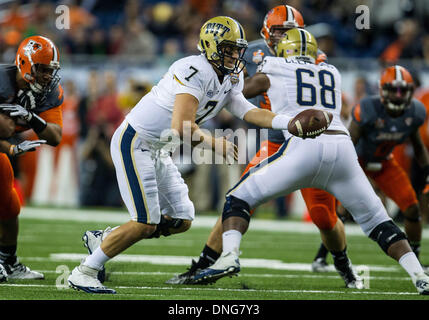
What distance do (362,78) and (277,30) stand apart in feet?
16.4

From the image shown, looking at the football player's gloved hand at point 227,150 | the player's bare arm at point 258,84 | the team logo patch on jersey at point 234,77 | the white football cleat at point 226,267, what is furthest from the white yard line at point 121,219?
→ the football player's gloved hand at point 227,150

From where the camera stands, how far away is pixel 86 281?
4945mm

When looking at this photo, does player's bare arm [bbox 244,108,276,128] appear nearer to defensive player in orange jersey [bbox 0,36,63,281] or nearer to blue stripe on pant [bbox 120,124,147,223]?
blue stripe on pant [bbox 120,124,147,223]

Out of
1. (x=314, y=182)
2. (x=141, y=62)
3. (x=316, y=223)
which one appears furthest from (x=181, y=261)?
(x=141, y=62)

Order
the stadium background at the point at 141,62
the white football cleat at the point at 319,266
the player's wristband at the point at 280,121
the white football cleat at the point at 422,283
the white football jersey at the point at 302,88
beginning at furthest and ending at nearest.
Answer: the stadium background at the point at 141,62 → the white football cleat at the point at 319,266 → the white football jersey at the point at 302,88 → the player's wristband at the point at 280,121 → the white football cleat at the point at 422,283

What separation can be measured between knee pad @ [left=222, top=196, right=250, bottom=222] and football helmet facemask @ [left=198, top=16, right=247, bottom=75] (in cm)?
85

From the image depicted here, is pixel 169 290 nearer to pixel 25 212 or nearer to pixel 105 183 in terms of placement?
pixel 25 212

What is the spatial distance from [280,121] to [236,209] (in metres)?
0.63

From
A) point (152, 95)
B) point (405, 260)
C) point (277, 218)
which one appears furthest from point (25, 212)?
point (405, 260)

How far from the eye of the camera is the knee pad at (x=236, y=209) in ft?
16.5

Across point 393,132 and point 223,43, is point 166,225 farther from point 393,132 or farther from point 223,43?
point 393,132

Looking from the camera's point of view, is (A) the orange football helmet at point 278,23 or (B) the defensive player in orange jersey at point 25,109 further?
(A) the orange football helmet at point 278,23

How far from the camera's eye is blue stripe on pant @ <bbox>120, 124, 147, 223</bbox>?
5008 millimetres

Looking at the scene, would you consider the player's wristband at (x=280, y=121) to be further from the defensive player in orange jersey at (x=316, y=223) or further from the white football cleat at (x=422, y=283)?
the white football cleat at (x=422, y=283)
